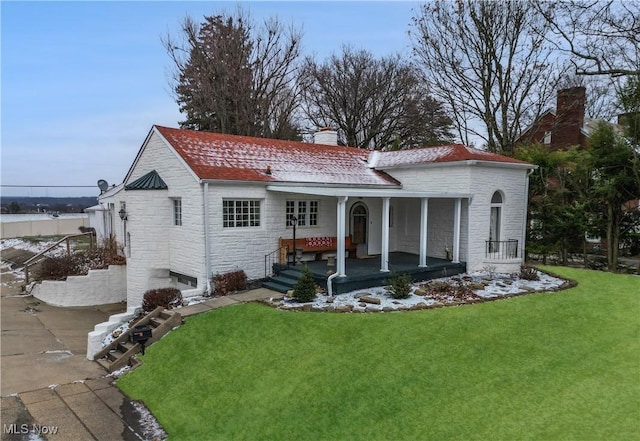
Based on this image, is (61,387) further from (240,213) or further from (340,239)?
(340,239)

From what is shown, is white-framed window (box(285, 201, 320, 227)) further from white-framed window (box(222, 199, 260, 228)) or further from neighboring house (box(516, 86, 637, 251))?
neighboring house (box(516, 86, 637, 251))

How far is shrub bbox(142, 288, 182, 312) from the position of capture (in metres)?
12.4

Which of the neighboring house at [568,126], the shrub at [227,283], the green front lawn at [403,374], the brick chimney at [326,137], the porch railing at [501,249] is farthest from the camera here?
the neighboring house at [568,126]

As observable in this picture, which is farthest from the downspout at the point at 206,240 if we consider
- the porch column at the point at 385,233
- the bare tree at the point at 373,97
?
the bare tree at the point at 373,97

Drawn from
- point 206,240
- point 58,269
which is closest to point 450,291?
point 206,240

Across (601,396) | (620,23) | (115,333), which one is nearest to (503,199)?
(620,23)

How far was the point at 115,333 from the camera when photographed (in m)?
11.6

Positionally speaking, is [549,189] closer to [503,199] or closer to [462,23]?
[503,199]

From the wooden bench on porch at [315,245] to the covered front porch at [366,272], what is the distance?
0.48 m

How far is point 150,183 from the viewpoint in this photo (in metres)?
14.8

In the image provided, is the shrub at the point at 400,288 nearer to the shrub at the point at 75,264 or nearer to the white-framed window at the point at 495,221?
the white-framed window at the point at 495,221

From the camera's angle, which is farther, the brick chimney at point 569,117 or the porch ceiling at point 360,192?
the brick chimney at point 569,117

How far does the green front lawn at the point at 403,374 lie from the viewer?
641cm

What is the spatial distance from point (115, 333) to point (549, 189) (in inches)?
767
